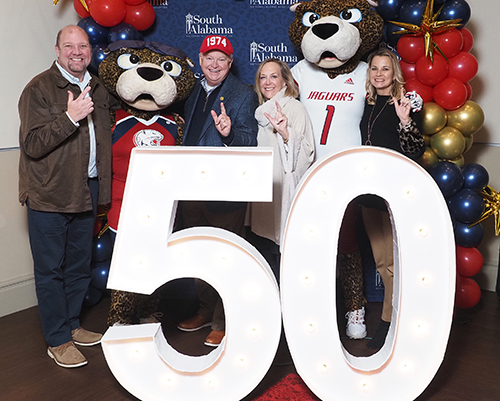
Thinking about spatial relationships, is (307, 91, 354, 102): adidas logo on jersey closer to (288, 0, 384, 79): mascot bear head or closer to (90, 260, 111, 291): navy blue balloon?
(288, 0, 384, 79): mascot bear head

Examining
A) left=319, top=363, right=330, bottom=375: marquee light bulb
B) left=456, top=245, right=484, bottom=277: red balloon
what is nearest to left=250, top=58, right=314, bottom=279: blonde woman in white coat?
left=319, top=363, right=330, bottom=375: marquee light bulb

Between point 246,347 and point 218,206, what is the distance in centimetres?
92

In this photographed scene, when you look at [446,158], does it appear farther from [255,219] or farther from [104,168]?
[104,168]

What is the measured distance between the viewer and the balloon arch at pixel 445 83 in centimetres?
269

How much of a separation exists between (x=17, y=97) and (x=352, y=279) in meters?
2.29

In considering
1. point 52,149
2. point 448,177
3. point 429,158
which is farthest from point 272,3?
point 52,149

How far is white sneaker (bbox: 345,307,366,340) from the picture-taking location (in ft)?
9.18

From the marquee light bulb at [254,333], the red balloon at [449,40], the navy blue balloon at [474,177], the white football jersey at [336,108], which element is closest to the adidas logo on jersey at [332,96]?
the white football jersey at [336,108]

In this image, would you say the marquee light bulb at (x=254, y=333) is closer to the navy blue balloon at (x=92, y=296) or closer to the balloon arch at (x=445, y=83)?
the balloon arch at (x=445, y=83)

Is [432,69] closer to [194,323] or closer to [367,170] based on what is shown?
[367,170]

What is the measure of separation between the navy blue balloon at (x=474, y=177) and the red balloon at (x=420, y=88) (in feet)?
1.48

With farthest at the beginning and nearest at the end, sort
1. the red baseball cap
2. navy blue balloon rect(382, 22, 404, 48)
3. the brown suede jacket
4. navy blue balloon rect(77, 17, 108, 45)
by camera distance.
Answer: navy blue balloon rect(77, 17, 108, 45)
navy blue balloon rect(382, 22, 404, 48)
the red baseball cap
the brown suede jacket

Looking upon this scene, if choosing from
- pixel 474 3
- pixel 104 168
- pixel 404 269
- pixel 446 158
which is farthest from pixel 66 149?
pixel 474 3

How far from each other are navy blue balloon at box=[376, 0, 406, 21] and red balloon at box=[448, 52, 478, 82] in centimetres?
40
